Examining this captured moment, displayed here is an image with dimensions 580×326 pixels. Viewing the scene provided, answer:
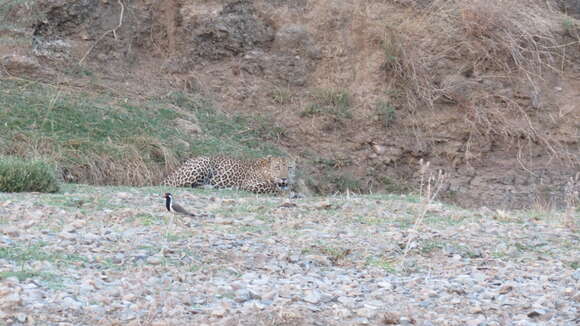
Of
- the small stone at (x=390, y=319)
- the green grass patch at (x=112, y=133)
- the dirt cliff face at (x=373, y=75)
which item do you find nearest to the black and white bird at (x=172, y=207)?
the small stone at (x=390, y=319)

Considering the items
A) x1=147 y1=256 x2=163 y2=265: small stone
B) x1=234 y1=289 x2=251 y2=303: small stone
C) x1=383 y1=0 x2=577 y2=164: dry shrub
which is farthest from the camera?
x1=383 y1=0 x2=577 y2=164: dry shrub

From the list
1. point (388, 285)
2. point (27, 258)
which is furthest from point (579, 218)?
point (27, 258)

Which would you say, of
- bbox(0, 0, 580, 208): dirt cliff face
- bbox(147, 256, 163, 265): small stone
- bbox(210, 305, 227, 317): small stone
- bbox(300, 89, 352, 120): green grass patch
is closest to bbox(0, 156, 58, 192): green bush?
bbox(147, 256, 163, 265): small stone

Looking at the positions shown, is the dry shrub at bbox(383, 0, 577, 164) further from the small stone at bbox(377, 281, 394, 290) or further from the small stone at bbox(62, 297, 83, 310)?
the small stone at bbox(62, 297, 83, 310)

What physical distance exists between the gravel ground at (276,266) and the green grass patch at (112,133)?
3.39 m

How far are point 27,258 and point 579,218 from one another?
18.9ft

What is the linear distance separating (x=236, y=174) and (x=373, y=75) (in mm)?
4199

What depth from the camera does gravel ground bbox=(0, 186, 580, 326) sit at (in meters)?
5.17

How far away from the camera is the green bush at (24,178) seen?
34.1 feet

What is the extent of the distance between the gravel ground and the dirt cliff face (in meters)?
6.21

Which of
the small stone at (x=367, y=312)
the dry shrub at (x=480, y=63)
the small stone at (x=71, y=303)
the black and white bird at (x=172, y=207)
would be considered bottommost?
the small stone at (x=367, y=312)

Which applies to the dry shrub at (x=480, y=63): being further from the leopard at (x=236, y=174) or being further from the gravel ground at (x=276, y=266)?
the gravel ground at (x=276, y=266)

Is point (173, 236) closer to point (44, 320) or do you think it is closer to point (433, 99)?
point (44, 320)

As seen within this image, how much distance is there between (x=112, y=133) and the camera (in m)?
13.9
